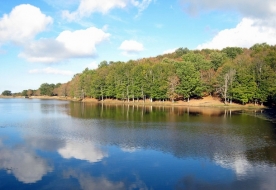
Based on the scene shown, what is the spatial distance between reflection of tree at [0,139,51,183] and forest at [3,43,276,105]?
173ft

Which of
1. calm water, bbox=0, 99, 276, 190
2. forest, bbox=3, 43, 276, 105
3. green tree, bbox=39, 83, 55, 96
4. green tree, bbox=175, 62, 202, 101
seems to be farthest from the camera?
green tree, bbox=39, 83, 55, 96

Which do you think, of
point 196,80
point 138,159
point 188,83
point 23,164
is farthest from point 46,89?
point 138,159

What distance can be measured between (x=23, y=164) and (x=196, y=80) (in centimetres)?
6574

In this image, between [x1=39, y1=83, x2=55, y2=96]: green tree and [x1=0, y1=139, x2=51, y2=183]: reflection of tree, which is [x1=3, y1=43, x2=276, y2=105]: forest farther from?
[x1=39, y1=83, x2=55, y2=96]: green tree

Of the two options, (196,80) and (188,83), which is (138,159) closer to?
(188,83)

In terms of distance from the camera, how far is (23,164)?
18016mm

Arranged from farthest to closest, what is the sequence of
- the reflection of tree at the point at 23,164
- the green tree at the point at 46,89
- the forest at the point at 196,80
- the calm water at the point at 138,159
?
the green tree at the point at 46,89 < the forest at the point at 196,80 < the reflection of tree at the point at 23,164 < the calm water at the point at 138,159

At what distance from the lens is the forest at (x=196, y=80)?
221 feet

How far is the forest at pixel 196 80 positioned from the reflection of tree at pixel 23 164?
52.6 m

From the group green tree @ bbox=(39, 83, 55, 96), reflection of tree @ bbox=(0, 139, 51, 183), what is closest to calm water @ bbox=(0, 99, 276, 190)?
reflection of tree @ bbox=(0, 139, 51, 183)

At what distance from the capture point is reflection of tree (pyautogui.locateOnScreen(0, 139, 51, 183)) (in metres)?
15.8

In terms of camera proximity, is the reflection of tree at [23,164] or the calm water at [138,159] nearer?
the calm water at [138,159]

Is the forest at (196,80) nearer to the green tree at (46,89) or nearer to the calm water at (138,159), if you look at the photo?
the calm water at (138,159)

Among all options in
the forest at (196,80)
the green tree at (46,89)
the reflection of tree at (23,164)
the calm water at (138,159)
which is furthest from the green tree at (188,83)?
the green tree at (46,89)
